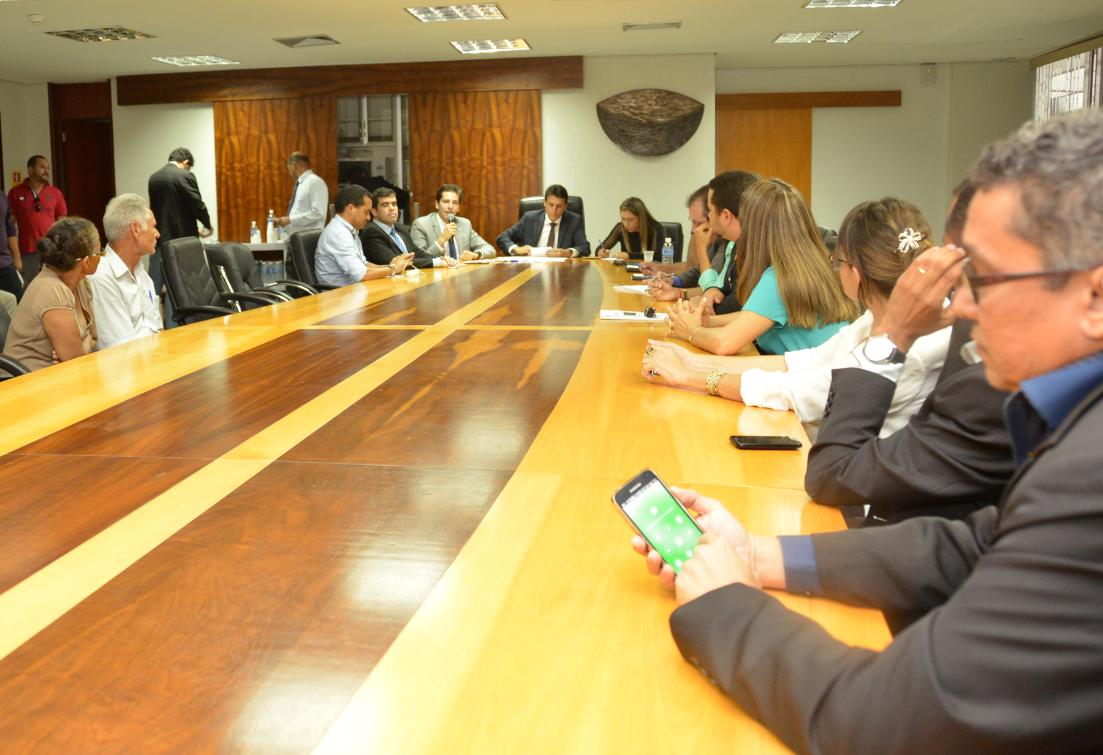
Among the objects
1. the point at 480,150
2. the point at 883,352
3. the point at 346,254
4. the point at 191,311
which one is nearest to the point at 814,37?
the point at 480,150

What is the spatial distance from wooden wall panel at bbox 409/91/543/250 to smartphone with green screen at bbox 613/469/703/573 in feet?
32.5

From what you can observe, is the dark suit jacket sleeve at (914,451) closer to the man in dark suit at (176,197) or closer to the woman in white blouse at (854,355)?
the woman in white blouse at (854,355)

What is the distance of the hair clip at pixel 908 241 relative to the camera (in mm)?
2021

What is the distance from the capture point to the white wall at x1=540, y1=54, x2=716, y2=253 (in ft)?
35.2

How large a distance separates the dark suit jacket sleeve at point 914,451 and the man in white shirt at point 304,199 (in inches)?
355

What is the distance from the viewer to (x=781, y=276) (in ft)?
10.2

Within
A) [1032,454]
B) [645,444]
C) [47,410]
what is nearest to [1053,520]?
[1032,454]

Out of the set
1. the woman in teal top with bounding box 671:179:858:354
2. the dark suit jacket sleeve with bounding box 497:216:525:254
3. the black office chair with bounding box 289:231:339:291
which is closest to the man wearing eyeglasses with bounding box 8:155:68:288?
the dark suit jacket sleeve with bounding box 497:216:525:254

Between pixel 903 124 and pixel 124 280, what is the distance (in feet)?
31.8

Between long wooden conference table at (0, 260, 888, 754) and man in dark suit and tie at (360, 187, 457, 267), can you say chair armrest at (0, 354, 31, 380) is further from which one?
man in dark suit and tie at (360, 187, 457, 267)

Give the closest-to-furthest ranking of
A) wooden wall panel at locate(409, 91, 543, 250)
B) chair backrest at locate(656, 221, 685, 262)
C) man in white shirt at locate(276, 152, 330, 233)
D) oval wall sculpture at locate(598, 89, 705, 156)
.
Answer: chair backrest at locate(656, 221, 685, 262) → man in white shirt at locate(276, 152, 330, 233) → oval wall sculpture at locate(598, 89, 705, 156) → wooden wall panel at locate(409, 91, 543, 250)

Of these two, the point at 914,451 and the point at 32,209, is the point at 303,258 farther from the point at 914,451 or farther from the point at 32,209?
the point at 914,451

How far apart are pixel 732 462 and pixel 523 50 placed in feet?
29.5

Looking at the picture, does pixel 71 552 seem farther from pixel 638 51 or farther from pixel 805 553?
pixel 638 51
